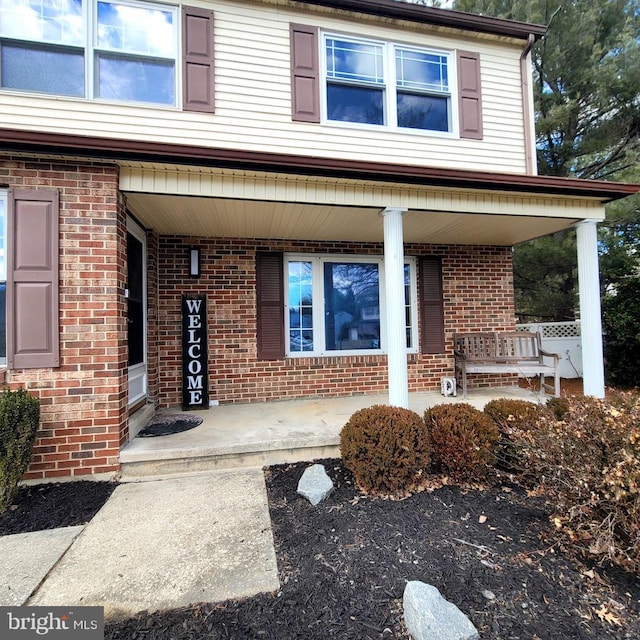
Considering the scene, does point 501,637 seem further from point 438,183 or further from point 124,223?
point 124,223

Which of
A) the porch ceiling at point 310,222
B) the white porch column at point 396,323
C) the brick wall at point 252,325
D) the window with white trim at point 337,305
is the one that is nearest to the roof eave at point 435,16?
the porch ceiling at point 310,222

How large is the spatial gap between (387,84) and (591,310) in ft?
13.4

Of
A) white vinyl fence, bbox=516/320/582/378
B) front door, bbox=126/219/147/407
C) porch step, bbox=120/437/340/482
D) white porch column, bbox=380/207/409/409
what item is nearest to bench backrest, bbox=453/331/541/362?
white porch column, bbox=380/207/409/409

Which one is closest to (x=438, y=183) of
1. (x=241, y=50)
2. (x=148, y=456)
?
(x=241, y=50)

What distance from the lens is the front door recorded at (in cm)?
417

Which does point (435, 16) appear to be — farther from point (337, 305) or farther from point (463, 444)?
point (463, 444)

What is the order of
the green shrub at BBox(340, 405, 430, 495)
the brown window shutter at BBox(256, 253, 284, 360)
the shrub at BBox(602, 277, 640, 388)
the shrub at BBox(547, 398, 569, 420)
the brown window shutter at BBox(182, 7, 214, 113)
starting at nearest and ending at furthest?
1. the green shrub at BBox(340, 405, 430, 495)
2. the shrub at BBox(547, 398, 569, 420)
3. the brown window shutter at BBox(182, 7, 214, 113)
4. the brown window shutter at BBox(256, 253, 284, 360)
5. the shrub at BBox(602, 277, 640, 388)

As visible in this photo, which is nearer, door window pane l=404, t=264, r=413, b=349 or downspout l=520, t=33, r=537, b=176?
downspout l=520, t=33, r=537, b=176

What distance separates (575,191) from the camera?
446 cm

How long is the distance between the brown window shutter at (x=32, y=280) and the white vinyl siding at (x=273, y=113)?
4.21 feet

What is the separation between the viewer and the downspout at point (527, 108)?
531cm

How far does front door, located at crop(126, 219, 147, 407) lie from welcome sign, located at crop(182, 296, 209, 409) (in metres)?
0.54

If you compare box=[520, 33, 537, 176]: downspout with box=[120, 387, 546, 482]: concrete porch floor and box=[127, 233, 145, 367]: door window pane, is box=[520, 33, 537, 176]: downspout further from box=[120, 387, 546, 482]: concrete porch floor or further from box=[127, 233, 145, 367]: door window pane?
box=[127, 233, 145, 367]: door window pane

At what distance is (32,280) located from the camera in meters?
3.20
